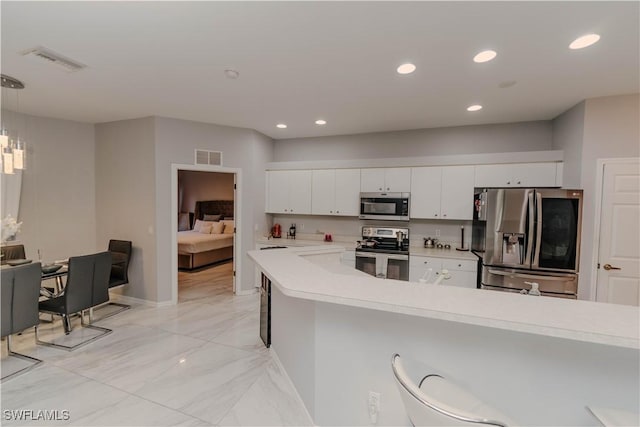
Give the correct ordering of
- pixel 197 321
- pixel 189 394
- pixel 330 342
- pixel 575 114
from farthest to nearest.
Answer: pixel 197 321 → pixel 575 114 → pixel 189 394 → pixel 330 342

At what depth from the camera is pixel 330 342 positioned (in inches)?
68.9

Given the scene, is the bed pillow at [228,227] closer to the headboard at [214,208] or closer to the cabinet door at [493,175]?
the headboard at [214,208]

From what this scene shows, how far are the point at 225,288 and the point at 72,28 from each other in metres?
4.07

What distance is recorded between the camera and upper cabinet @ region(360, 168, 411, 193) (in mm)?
4480

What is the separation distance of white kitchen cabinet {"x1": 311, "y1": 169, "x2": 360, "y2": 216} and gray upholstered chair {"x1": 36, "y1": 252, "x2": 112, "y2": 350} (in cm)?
311

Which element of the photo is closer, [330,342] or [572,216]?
[330,342]

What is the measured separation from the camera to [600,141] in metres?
3.16

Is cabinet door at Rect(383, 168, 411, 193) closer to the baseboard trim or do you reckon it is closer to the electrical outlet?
the baseboard trim

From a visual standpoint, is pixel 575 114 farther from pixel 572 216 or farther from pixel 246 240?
pixel 246 240

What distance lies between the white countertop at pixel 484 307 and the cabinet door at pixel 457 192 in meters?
2.98

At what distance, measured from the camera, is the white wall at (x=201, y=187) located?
847cm

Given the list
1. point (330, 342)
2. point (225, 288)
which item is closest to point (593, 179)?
point (330, 342)

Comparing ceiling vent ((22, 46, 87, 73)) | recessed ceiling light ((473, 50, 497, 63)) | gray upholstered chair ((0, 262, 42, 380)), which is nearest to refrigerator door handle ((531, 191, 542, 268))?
recessed ceiling light ((473, 50, 497, 63))

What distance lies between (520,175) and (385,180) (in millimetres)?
1835
